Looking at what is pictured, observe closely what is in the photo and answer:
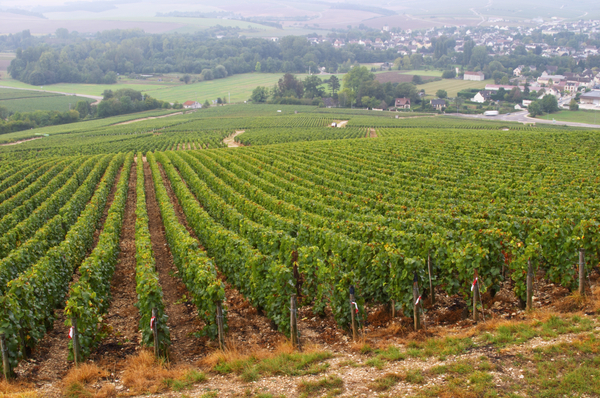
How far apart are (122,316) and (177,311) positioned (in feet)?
5.05

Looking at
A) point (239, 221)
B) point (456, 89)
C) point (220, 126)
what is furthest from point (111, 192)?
point (456, 89)

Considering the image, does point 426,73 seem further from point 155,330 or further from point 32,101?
point 155,330

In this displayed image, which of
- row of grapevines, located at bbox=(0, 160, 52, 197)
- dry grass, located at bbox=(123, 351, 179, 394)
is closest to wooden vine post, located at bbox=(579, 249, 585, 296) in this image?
dry grass, located at bbox=(123, 351, 179, 394)

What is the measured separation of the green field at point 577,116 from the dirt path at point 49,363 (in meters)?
107

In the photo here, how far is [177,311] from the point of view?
12.5 meters

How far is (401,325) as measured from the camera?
1048cm

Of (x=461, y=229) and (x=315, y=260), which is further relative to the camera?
(x=461, y=229)

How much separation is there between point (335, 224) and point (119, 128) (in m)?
82.3

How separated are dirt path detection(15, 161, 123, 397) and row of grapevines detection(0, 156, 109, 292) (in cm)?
245

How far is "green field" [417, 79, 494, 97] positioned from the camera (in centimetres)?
14525

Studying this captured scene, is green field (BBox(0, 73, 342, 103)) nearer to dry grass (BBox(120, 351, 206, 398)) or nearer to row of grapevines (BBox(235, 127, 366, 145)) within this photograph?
row of grapevines (BBox(235, 127, 366, 145))

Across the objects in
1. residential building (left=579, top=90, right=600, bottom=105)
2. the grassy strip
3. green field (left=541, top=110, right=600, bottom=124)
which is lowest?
the grassy strip

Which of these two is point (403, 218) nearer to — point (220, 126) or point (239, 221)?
point (239, 221)

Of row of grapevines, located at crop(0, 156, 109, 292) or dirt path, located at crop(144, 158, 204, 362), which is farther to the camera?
row of grapevines, located at crop(0, 156, 109, 292)
